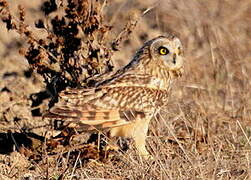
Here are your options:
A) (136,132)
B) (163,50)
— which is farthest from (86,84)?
(163,50)

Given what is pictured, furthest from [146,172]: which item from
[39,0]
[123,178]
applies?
[39,0]

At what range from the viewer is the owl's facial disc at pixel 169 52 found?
249 inches

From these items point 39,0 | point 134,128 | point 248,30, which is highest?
point 39,0

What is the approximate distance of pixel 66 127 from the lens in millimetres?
5957

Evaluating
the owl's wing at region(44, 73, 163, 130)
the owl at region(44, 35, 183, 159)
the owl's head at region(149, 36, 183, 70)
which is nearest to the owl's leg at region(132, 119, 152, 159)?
the owl at region(44, 35, 183, 159)

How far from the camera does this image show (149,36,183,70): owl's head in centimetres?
634

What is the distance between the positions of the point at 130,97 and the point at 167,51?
656 mm

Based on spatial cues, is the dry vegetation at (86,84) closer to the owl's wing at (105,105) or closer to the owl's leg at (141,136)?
the owl's leg at (141,136)

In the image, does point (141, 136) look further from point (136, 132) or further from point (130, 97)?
point (130, 97)

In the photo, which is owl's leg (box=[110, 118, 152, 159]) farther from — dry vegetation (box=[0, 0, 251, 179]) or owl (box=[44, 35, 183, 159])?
dry vegetation (box=[0, 0, 251, 179])

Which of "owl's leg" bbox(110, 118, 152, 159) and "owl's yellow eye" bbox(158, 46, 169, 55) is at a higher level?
"owl's yellow eye" bbox(158, 46, 169, 55)

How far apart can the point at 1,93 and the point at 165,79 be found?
2176mm

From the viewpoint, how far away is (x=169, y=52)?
6.40m

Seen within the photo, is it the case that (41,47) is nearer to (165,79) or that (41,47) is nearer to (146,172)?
(165,79)
